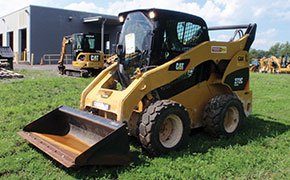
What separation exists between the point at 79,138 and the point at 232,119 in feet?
9.11

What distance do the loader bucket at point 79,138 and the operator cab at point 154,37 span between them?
3.55ft

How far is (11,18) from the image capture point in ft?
146

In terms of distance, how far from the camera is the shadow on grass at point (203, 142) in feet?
15.2

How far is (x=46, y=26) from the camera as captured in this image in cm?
3819

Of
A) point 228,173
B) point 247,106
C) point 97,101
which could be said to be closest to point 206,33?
point 247,106

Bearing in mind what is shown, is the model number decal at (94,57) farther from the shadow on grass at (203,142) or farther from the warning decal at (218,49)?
the warning decal at (218,49)

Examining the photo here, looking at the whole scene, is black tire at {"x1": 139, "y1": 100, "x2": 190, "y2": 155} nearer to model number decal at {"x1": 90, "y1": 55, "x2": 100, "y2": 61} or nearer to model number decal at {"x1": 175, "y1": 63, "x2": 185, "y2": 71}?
model number decal at {"x1": 175, "y1": 63, "x2": 185, "y2": 71}

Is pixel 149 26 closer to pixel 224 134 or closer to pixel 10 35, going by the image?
pixel 224 134

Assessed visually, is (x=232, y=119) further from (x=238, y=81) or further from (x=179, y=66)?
(x=179, y=66)

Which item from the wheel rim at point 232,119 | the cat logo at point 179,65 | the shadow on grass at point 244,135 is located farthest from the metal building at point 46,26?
the cat logo at point 179,65

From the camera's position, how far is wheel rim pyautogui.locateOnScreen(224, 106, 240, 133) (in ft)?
21.3

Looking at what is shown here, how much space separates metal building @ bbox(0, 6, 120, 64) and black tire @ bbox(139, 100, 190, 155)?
29920 millimetres

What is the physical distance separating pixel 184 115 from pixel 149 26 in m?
1.56

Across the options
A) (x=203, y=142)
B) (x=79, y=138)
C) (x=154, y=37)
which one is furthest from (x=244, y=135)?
(x=79, y=138)
